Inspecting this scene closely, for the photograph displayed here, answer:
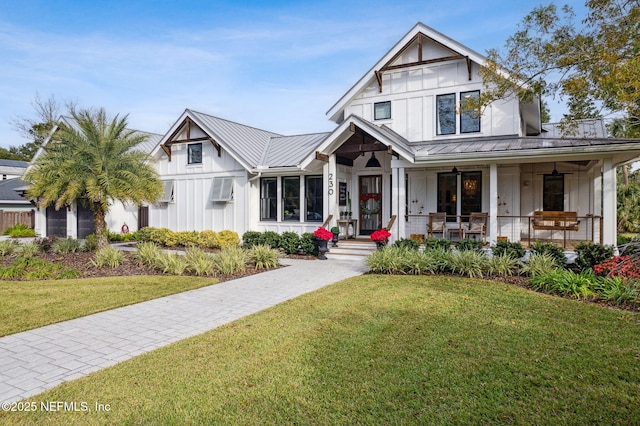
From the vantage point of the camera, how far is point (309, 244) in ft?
47.5

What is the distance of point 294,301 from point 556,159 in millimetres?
8510

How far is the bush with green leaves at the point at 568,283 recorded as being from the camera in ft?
26.1

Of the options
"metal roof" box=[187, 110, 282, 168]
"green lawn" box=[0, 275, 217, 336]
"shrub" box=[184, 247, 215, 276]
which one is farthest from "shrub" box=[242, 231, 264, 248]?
"green lawn" box=[0, 275, 217, 336]

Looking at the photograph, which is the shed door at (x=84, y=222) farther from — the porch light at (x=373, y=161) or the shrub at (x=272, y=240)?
the porch light at (x=373, y=161)

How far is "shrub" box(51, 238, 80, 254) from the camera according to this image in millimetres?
15117

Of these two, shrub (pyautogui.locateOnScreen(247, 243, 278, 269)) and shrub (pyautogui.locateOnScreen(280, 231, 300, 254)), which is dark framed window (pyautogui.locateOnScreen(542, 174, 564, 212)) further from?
shrub (pyautogui.locateOnScreen(247, 243, 278, 269))

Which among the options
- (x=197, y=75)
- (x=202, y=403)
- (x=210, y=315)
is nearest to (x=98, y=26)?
(x=197, y=75)

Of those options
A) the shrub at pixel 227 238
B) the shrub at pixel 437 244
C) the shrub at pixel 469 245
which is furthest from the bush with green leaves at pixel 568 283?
the shrub at pixel 227 238

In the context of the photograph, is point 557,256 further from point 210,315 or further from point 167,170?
point 167,170

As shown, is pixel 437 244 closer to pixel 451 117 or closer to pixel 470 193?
pixel 470 193

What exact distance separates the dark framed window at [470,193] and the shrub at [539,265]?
4300 mm

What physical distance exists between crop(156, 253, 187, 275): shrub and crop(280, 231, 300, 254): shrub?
A: 4.01m

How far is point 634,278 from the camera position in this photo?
7.77 metres

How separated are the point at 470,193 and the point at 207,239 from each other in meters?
10.3
